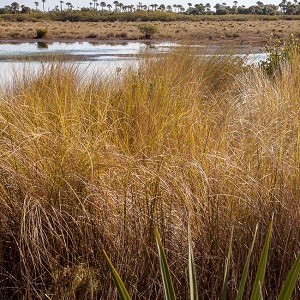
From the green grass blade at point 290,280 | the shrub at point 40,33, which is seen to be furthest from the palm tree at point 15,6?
the green grass blade at point 290,280

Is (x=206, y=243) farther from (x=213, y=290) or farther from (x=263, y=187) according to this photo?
(x=263, y=187)

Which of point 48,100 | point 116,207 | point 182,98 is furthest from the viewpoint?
point 182,98

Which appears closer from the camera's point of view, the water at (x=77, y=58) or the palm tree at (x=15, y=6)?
the water at (x=77, y=58)

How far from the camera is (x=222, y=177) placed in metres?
2.48

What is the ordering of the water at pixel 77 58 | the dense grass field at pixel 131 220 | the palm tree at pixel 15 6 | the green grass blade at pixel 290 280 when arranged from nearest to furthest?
the green grass blade at pixel 290 280, the dense grass field at pixel 131 220, the water at pixel 77 58, the palm tree at pixel 15 6

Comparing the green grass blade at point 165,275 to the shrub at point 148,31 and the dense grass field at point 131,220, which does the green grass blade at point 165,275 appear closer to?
the dense grass field at point 131,220

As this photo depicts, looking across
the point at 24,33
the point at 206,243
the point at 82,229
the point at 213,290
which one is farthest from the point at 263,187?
the point at 24,33

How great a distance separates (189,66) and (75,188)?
4134mm

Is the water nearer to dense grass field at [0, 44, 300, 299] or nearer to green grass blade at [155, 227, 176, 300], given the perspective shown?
dense grass field at [0, 44, 300, 299]

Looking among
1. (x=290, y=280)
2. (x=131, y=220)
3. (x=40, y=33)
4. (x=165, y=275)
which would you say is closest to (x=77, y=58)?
(x=131, y=220)

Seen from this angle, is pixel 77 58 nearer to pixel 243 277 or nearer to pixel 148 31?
pixel 243 277

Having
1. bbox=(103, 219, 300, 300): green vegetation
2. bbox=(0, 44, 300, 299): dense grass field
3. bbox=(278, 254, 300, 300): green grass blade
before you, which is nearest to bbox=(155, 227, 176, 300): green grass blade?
bbox=(103, 219, 300, 300): green vegetation

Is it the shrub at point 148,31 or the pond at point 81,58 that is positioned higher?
the shrub at point 148,31

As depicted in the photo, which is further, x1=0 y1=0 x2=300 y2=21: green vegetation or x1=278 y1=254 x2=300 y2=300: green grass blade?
x1=0 y1=0 x2=300 y2=21: green vegetation
